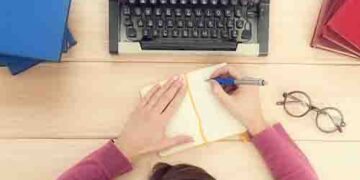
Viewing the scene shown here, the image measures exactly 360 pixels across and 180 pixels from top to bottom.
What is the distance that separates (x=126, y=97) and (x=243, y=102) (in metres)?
0.22

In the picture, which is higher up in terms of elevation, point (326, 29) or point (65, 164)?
point (326, 29)

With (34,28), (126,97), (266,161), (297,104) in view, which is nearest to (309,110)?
(297,104)

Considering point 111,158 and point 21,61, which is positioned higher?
point 21,61

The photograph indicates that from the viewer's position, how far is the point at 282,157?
55.4 inches

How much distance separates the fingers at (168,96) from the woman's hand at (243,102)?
0.22ft

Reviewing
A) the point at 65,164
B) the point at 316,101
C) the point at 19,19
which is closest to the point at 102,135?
→ the point at 65,164

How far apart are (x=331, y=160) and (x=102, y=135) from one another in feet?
1.45

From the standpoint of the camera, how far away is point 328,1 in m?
1.41

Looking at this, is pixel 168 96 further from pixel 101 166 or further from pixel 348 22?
pixel 348 22

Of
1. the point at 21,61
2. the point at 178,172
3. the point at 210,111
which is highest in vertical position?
the point at 21,61

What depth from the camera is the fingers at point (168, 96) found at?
1.40 metres

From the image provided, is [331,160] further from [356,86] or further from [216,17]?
[216,17]

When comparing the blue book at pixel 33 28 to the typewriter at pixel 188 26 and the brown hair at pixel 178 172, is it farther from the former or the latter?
the brown hair at pixel 178 172

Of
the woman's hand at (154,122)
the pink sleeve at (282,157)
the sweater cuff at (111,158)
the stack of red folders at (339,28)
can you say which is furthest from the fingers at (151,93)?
the stack of red folders at (339,28)
